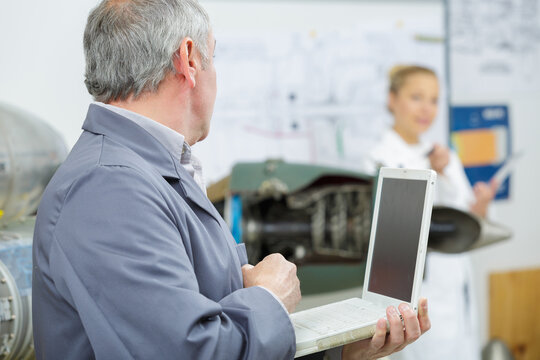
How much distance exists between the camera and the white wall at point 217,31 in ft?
6.86

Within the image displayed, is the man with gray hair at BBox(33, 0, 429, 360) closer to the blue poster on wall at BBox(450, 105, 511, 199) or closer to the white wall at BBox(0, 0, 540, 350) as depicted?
the white wall at BBox(0, 0, 540, 350)

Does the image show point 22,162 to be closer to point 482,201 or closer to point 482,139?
point 482,201

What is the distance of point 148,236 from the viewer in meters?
0.69

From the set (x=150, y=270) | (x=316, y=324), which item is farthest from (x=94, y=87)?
(x=316, y=324)

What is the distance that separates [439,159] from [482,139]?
1.74 ft

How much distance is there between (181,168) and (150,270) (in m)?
0.21

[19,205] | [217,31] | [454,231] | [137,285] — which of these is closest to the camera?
[137,285]

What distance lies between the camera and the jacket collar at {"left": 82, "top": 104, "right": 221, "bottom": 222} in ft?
2.63

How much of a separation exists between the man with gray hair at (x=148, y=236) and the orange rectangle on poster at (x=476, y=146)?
2114 mm

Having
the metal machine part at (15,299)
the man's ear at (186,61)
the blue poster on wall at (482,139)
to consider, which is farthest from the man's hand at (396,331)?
the blue poster on wall at (482,139)

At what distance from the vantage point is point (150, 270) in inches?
26.5

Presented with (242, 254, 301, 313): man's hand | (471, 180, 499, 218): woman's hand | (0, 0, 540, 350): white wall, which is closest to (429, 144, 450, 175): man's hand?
(471, 180, 499, 218): woman's hand

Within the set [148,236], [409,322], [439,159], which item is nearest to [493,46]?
[439,159]

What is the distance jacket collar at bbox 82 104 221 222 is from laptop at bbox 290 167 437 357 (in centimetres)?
26
